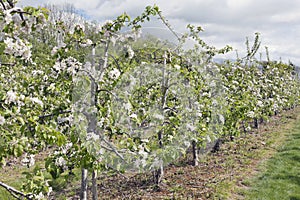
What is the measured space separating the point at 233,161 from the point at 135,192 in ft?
11.3

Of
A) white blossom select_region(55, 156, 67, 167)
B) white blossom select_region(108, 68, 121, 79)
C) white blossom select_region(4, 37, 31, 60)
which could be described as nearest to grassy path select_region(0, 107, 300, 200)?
white blossom select_region(55, 156, 67, 167)

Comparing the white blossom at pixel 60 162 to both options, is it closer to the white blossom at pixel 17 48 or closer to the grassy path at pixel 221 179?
the grassy path at pixel 221 179

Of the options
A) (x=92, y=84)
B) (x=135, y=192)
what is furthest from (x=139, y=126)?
(x=135, y=192)

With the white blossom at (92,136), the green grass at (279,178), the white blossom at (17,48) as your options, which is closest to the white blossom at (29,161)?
the white blossom at (92,136)

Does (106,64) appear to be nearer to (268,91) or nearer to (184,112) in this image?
(184,112)

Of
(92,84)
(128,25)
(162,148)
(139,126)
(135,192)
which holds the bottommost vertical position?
(135,192)

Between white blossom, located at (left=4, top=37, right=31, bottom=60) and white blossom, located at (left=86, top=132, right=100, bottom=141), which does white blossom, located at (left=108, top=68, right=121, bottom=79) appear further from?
white blossom, located at (left=4, top=37, right=31, bottom=60)

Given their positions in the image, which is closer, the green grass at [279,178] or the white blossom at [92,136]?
the white blossom at [92,136]

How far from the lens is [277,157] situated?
362 inches

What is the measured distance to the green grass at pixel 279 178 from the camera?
6.50 meters

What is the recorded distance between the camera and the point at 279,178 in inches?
293

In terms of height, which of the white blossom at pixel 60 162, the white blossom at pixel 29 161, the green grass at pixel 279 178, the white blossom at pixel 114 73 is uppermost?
the white blossom at pixel 114 73

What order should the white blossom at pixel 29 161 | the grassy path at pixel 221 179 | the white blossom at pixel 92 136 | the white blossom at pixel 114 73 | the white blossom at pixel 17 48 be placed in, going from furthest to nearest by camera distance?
the grassy path at pixel 221 179, the white blossom at pixel 29 161, the white blossom at pixel 114 73, the white blossom at pixel 92 136, the white blossom at pixel 17 48

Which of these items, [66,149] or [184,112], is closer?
[66,149]
